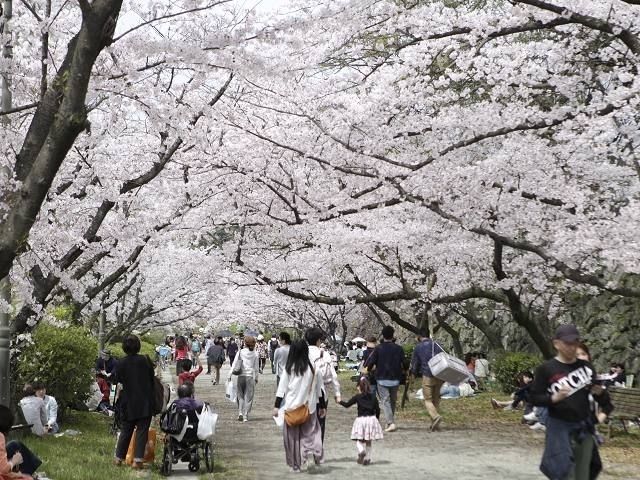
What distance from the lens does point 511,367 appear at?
21.0 metres

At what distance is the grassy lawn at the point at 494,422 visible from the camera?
1128cm

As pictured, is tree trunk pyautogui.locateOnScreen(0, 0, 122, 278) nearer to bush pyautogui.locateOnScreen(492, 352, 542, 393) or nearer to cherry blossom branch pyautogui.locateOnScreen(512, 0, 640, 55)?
cherry blossom branch pyautogui.locateOnScreen(512, 0, 640, 55)

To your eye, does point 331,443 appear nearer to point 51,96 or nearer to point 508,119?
point 508,119

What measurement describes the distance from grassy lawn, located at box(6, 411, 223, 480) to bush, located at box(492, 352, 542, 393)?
37.1 feet

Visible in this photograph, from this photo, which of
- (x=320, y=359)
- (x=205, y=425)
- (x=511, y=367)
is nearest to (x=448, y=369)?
(x=320, y=359)

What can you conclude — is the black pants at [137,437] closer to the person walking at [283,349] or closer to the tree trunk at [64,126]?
the person walking at [283,349]

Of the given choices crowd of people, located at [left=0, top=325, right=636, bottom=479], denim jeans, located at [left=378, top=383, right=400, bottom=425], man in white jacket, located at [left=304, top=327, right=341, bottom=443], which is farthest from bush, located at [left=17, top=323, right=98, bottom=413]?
man in white jacket, located at [left=304, top=327, right=341, bottom=443]

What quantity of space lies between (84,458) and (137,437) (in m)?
0.80

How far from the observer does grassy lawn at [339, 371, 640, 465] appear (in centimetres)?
1128

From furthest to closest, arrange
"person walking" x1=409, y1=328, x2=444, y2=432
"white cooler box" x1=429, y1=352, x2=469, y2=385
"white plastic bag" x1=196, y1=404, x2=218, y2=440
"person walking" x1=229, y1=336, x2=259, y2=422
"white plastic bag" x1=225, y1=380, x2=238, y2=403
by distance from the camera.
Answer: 1. "white plastic bag" x1=225, y1=380, x2=238, y2=403
2. "person walking" x1=229, y1=336, x2=259, y2=422
3. "person walking" x1=409, y1=328, x2=444, y2=432
4. "white cooler box" x1=429, y1=352, x2=469, y2=385
5. "white plastic bag" x1=196, y1=404, x2=218, y2=440

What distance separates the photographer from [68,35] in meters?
10.1

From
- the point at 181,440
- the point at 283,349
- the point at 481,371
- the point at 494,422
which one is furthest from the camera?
the point at 481,371

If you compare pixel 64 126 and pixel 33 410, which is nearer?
pixel 64 126

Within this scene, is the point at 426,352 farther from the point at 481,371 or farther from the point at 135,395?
the point at 481,371
